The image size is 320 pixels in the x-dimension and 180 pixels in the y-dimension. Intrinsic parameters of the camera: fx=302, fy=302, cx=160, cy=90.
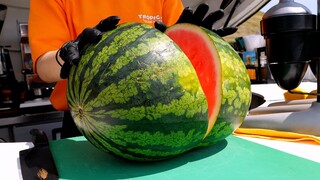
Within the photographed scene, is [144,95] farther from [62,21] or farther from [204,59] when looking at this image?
[62,21]

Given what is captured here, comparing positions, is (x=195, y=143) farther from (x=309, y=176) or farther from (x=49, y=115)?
(x=49, y=115)

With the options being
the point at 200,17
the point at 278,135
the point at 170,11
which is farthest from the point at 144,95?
the point at 170,11

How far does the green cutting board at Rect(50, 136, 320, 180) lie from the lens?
0.64m

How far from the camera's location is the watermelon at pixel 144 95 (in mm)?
626

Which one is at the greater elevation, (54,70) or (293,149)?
(54,70)

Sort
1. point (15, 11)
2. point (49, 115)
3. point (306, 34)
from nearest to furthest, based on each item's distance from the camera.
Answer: point (306, 34) → point (49, 115) → point (15, 11)

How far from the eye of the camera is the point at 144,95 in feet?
2.04

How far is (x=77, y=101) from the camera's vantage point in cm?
Answer: 69

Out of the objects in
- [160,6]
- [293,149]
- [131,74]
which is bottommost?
[293,149]

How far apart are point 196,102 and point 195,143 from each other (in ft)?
0.36

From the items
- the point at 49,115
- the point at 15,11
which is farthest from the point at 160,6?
the point at 15,11

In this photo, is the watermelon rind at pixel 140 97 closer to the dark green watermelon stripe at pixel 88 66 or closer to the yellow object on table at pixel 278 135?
the dark green watermelon stripe at pixel 88 66

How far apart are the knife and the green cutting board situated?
20 millimetres

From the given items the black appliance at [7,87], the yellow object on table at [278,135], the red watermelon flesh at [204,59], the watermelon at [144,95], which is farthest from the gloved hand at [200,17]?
the black appliance at [7,87]
